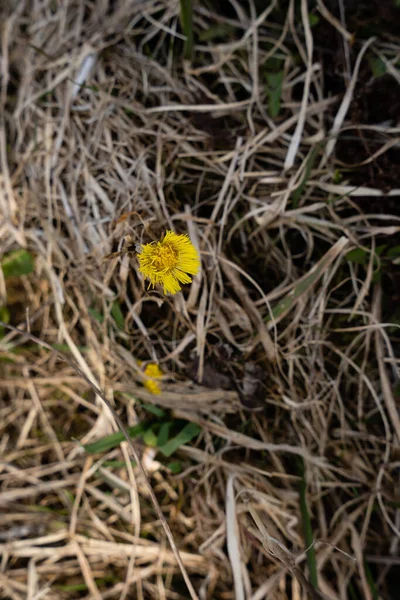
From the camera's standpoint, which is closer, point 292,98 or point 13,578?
point 292,98

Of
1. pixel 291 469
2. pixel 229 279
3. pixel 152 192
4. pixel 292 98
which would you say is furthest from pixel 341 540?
pixel 292 98

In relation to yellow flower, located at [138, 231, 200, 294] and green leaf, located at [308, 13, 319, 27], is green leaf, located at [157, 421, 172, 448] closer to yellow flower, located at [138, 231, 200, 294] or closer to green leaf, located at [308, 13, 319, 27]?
yellow flower, located at [138, 231, 200, 294]

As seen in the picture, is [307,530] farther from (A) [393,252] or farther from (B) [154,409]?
(A) [393,252]

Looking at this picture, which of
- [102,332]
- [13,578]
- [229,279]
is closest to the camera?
[229,279]

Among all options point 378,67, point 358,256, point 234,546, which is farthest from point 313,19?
point 234,546

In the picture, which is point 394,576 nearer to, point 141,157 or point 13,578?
point 13,578

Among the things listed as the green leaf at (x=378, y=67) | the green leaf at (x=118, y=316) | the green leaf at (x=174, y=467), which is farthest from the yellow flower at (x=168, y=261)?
the green leaf at (x=378, y=67)
